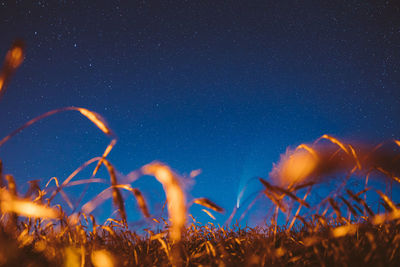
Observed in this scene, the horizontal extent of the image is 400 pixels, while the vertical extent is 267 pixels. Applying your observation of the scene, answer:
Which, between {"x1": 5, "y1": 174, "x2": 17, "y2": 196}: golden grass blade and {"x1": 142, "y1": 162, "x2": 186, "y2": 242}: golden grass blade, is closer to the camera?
{"x1": 142, "y1": 162, "x2": 186, "y2": 242}: golden grass blade

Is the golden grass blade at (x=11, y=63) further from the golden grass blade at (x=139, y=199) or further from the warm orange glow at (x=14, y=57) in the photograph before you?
the golden grass blade at (x=139, y=199)

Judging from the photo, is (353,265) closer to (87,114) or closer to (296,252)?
(296,252)

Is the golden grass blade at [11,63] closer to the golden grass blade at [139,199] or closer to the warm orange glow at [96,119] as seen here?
the warm orange glow at [96,119]

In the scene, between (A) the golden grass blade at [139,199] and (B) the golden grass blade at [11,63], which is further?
(A) the golden grass blade at [139,199]

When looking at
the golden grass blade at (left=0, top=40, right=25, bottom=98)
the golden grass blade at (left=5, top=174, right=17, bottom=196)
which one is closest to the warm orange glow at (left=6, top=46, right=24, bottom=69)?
the golden grass blade at (left=0, top=40, right=25, bottom=98)

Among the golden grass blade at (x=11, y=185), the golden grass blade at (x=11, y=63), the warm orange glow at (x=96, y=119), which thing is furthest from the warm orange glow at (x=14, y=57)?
the golden grass blade at (x=11, y=185)

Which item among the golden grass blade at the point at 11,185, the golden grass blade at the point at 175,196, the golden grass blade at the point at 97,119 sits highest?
the golden grass blade at the point at 97,119

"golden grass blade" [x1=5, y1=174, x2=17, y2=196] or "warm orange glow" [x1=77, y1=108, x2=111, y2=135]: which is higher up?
"warm orange glow" [x1=77, y1=108, x2=111, y2=135]

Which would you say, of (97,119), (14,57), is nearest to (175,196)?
(97,119)

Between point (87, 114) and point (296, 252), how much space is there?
1.31 meters

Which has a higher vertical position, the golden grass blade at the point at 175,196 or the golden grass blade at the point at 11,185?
the golden grass blade at the point at 11,185

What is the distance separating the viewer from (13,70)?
86 cm

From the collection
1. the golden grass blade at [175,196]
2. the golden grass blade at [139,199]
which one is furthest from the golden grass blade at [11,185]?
the golden grass blade at [175,196]

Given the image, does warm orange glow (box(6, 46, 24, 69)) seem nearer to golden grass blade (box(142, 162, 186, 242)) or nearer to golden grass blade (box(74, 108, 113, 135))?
golden grass blade (box(74, 108, 113, 135))
